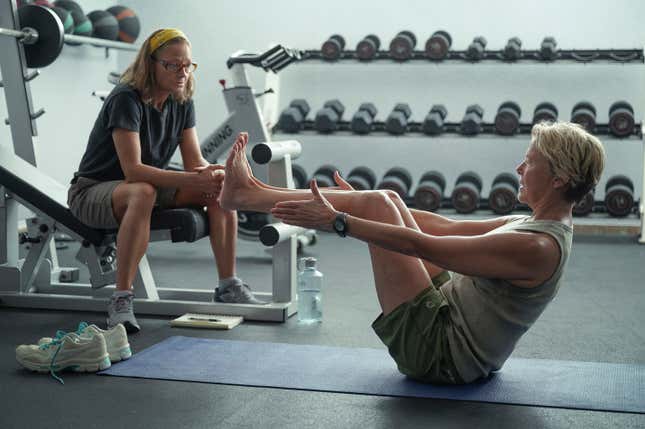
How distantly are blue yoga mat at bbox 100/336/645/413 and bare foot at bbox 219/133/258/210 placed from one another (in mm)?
480

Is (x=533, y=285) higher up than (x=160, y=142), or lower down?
lower down

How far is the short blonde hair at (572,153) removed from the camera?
6.38 ft

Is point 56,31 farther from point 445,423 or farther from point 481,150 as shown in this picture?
point 481,150

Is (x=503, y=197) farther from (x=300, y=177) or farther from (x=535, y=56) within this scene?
(x=300, y=177)

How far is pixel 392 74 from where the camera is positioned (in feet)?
20.7

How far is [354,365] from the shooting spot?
2508 mm

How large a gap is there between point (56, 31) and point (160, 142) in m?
0.76

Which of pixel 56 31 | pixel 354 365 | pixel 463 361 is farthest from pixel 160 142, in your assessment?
pixel 463 361

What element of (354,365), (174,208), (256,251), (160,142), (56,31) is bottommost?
(256,251)

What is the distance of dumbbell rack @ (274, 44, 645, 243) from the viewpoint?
5633 millimetres

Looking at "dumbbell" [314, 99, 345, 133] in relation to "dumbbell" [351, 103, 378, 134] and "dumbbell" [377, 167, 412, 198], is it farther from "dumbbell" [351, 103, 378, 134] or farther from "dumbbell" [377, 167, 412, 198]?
"dumbbell" [377, 167, 412, 198]

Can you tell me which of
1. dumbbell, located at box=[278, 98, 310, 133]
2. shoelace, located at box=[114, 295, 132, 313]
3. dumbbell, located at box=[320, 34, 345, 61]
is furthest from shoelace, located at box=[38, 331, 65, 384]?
dumbbell, located at box=[320, 34, 345, 61]

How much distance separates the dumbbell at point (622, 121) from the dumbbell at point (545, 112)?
0.36m

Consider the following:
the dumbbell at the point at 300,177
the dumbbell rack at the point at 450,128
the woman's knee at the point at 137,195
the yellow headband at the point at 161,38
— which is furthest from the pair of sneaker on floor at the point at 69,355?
the dumbbell rack at the point at 450,128
